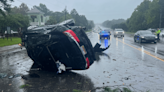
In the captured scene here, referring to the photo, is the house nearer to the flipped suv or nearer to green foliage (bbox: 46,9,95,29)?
green foliage (bbox: 46,9,95,29)

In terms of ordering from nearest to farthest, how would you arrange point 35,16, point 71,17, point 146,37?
point 146,37
point 35,16
point 71,17

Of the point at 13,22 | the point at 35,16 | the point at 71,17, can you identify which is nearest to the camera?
the point at 13,22

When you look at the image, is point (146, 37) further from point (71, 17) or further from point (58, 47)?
point (71, 17)

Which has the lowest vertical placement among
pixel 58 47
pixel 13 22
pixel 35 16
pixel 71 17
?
pixel 58 47

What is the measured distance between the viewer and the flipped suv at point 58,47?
17.0ft

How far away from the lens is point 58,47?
548cm

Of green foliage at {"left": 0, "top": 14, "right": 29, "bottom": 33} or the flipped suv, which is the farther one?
green foliage at {"left": 0, "top": 14, "right": 29, "bottom": 33}

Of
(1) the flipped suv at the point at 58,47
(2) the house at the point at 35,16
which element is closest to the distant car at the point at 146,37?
(1) the flipped suv at the point at 58,47

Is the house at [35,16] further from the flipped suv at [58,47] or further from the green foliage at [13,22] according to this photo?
the flipped suv at [58,47]

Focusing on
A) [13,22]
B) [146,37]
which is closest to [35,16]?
[13,22]

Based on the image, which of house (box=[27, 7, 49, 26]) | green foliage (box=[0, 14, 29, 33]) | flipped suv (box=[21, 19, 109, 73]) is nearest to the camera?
flipped suv (box=[21, 19, 109, 73])

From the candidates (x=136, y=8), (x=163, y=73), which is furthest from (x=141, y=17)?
(x=163, y=73)

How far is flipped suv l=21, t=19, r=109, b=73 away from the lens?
5184 millimetres

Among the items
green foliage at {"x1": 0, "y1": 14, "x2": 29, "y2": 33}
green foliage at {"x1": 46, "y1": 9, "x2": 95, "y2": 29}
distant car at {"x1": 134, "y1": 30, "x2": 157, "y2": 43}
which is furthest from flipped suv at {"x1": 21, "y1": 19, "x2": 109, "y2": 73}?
green foliage at {"x1": 46, "y1": 9, "x2": 95, "y2": 29}
